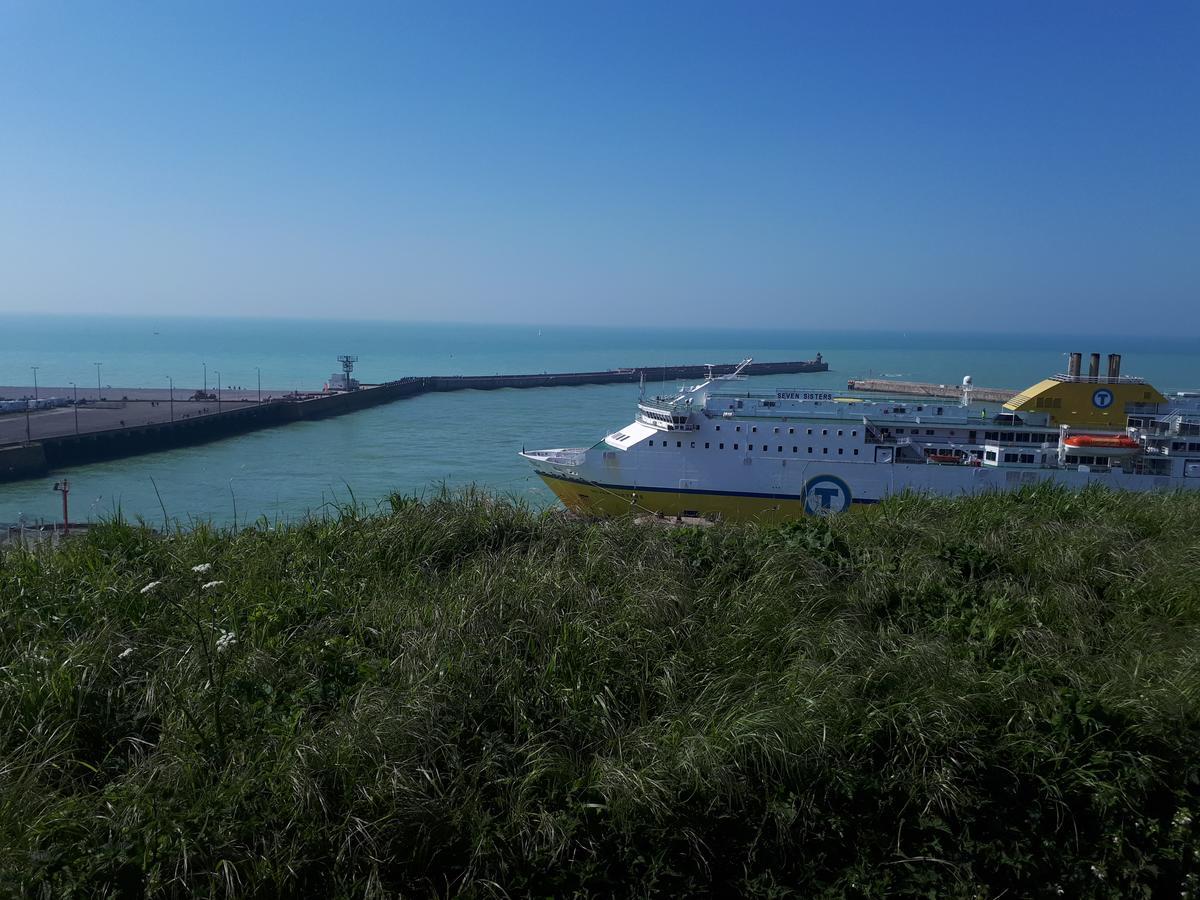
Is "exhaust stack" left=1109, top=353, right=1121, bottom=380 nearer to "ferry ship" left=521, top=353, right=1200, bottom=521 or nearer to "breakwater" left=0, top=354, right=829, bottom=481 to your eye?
"ferry ship" left=521, top=353, right=1200, bottom=521

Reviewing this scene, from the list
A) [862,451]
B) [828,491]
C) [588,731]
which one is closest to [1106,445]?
[862,451]

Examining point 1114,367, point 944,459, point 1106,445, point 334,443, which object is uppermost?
point 1114,367

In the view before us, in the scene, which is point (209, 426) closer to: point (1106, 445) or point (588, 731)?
point (1106, 445)

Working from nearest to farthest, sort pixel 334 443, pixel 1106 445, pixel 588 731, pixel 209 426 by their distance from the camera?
pixel 588 731
pixel 1106 445
pixel 334 443
pixel 209 426

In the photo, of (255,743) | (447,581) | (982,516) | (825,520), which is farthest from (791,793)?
(982,516)

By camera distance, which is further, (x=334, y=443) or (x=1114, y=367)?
(x=334, y=443)

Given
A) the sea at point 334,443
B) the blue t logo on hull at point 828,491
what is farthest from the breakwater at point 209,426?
the blue t logo on hull at point 828,491

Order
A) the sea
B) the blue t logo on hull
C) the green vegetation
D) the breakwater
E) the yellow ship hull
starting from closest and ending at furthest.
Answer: the green vegetation < the blue t logo on hull < the yellow ship hull < the sea < the breakwater

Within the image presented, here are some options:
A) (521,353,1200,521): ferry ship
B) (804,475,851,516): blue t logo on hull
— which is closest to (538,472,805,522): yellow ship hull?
(521,353,1200,521): ferry ship
